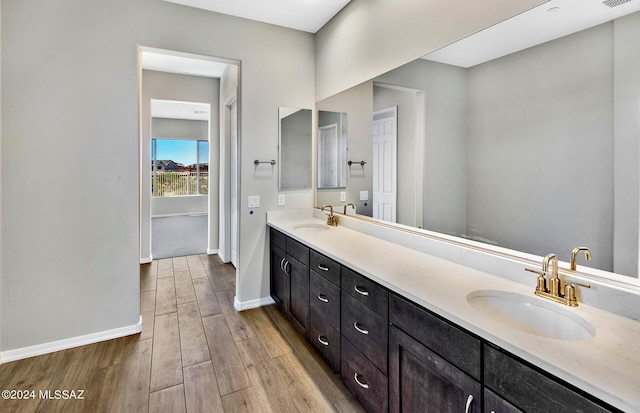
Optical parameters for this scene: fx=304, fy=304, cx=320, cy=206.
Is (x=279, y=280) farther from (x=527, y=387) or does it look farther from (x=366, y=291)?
(x=527, y=387)

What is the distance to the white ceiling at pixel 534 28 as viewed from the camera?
118cm

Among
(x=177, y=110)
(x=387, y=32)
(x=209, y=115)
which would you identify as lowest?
(x=387, y=32)

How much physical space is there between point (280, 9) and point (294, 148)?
1.27 meters

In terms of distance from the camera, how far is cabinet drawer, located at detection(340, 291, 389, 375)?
58.1 inches

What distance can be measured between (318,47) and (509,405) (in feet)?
10.7

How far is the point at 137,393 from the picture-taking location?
6.25 ft

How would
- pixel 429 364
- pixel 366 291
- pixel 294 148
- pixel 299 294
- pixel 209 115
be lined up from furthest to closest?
pixel 209 115, pixel 294 148, pixel 299 294, pixel 366 291, pixel 429 364

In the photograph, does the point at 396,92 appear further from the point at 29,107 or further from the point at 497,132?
the point at 29,107

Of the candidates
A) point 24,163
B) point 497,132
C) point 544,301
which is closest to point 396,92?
point 497,132

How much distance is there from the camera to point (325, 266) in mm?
2031

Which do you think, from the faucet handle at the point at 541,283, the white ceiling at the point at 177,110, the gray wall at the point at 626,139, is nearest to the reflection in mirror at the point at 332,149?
the faucet handle at the point at 541,283

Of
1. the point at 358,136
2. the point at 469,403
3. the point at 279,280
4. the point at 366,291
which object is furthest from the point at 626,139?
the point at 279,280

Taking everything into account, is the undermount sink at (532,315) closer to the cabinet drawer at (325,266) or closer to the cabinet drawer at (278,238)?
the cabinet drawer at (325,266)

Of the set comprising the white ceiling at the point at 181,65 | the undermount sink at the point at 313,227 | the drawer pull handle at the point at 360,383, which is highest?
the white ceiling at the point at 181,65
